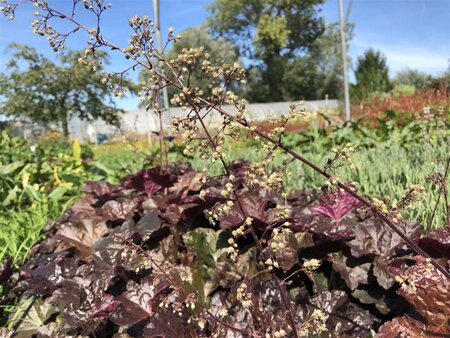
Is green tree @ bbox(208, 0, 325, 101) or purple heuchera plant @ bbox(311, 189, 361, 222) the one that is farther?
green tree @ bbox(208, 0, 325, 101)

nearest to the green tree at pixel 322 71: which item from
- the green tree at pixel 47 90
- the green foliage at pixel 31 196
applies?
the green tree at pixel 47 90

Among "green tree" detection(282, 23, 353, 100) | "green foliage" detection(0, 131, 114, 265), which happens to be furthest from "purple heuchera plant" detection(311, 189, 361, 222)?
"green tree" detection(282, 23, 353, 100)

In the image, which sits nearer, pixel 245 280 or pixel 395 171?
pixel 245 280

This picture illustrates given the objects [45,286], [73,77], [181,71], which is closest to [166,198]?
[45,286]

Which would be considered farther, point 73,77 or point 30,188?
point 73,77

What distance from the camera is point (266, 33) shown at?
1446 inches

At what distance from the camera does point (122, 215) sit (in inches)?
78.7

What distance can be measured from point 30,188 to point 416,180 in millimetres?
2592

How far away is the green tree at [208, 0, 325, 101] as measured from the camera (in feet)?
125

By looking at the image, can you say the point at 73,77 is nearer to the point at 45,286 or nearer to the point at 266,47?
the point at 266,47

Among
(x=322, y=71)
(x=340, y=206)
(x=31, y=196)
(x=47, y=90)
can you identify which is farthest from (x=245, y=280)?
(x=322, y=71)

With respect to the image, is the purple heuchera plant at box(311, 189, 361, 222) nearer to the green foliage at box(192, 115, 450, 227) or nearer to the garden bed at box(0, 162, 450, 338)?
the garden bed at box(0, 162, 450, 338)

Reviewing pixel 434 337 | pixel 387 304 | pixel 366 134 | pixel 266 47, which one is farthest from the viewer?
pixel 266 47

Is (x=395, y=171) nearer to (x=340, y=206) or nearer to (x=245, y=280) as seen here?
(x=340, y=206)
